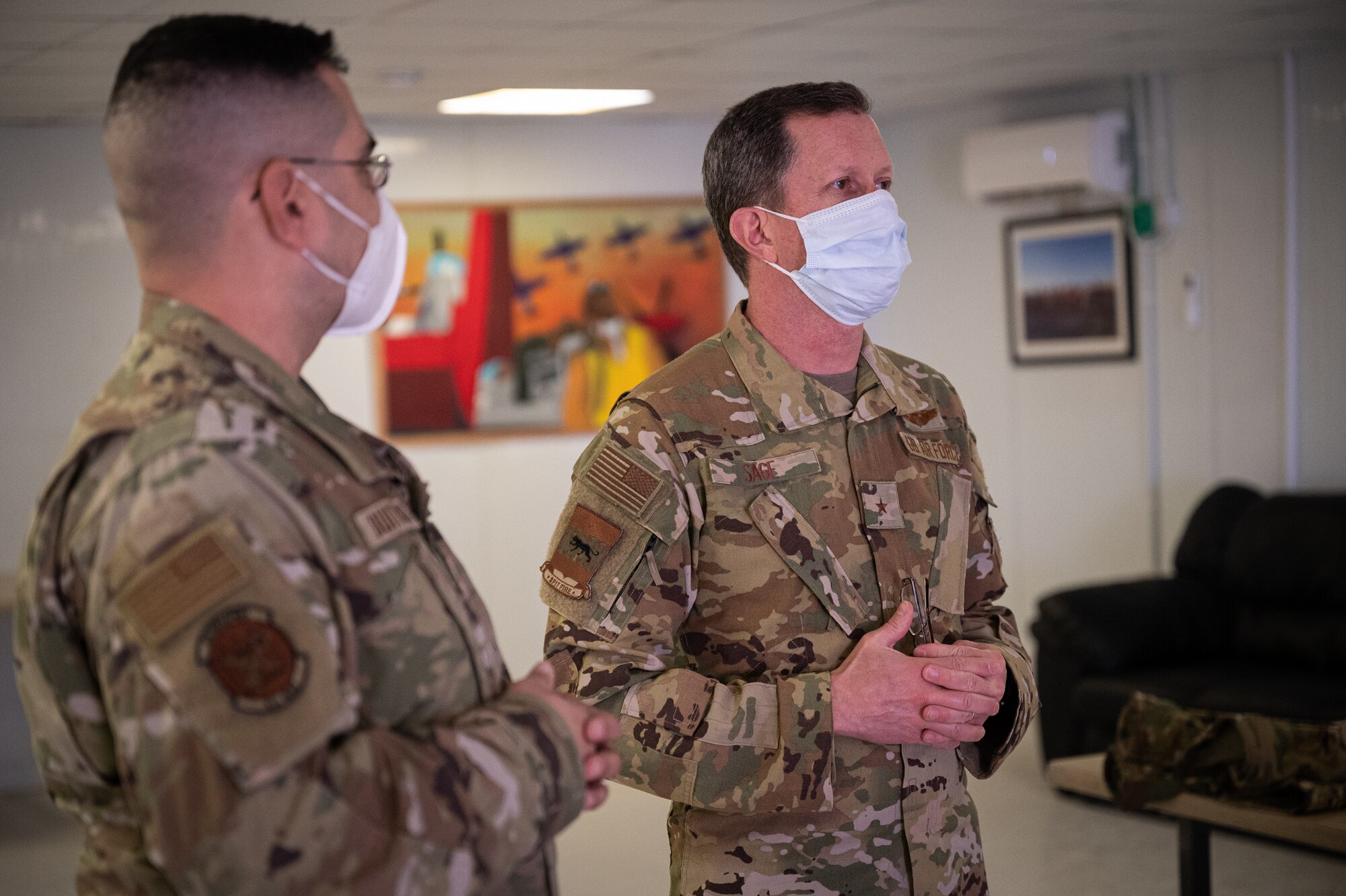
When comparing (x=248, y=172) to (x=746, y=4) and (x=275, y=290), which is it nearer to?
(x=275, y=290)

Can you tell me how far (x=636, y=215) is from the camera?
6578 mm

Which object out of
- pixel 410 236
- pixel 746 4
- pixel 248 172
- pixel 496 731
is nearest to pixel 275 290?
pixel 248 172

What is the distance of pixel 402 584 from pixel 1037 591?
5.52 metres

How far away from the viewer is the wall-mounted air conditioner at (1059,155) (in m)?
5.53

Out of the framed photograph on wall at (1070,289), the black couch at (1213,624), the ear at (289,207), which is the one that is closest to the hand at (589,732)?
the ear at (289,207)

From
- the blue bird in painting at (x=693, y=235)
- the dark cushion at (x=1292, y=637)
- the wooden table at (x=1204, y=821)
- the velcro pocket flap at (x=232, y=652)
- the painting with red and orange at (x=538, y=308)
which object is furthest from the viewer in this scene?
the blue bird in painting at (x=693, y=235)

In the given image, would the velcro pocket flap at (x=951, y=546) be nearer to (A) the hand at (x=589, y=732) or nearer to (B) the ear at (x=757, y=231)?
(B) the ear at (x=757, y=231)

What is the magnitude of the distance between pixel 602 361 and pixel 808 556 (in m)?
4.86

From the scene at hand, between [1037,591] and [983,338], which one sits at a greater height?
[983,338]

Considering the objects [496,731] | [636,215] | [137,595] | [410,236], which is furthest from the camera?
[636,215]

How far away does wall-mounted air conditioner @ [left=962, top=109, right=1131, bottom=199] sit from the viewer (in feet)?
18.1

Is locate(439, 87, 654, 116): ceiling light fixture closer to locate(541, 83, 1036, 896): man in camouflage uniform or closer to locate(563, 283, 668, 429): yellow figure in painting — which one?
locate(563, 283, 668, 429): yellow figure in painting

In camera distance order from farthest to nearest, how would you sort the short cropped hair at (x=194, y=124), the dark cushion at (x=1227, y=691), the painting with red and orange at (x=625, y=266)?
the painting with red and orange at (x=625, y=266)
the dark cushion at (x=1227, y=691)
the short cropped hair at (x=194, y=124)

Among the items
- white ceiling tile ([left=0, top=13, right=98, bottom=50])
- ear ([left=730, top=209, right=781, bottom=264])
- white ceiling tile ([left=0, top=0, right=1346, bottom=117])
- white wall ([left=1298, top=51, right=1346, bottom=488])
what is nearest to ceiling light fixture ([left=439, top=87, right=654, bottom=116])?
white ceiling tile ([left=0, top=0, right=1346, bottom=117])
